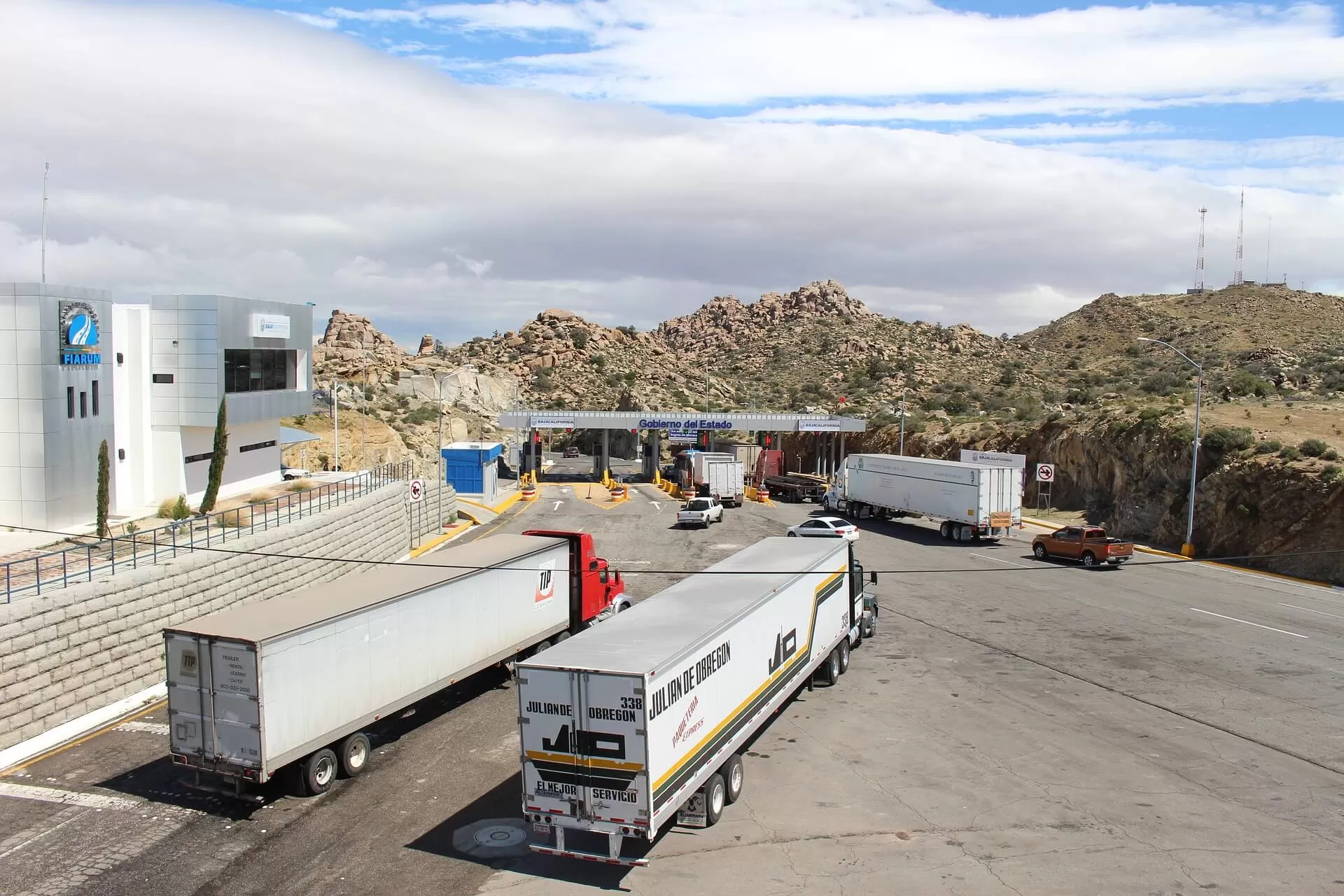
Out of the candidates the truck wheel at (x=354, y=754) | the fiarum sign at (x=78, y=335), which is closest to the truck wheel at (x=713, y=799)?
the truck wheel at (x=354, y=754)

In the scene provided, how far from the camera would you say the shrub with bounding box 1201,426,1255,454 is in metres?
37.3

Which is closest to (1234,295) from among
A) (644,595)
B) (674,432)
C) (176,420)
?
(674,432)

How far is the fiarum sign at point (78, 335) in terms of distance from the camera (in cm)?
2794

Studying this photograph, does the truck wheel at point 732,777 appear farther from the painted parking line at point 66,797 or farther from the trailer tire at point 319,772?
the painted parking line at point 66,797

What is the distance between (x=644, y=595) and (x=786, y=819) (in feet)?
49.5

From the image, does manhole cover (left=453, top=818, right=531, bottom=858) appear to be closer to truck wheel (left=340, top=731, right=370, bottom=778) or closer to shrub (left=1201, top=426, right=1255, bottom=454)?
truck wheel (left=340, top=731, right=370, bottom=778)

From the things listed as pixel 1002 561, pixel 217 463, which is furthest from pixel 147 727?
pixel 1002 561

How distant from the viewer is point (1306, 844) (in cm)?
1228

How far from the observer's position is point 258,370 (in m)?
38.6

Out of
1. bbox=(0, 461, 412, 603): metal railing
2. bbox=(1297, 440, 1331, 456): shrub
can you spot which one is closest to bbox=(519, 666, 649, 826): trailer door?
bbox=(0, 461, 412, 603): metal railing

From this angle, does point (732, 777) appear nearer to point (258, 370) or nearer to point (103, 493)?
point (103, 493)

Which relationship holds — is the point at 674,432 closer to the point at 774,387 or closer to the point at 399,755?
the point at 774,387

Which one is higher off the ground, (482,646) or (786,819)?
(482,646)

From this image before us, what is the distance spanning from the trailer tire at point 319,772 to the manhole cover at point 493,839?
103 inches
